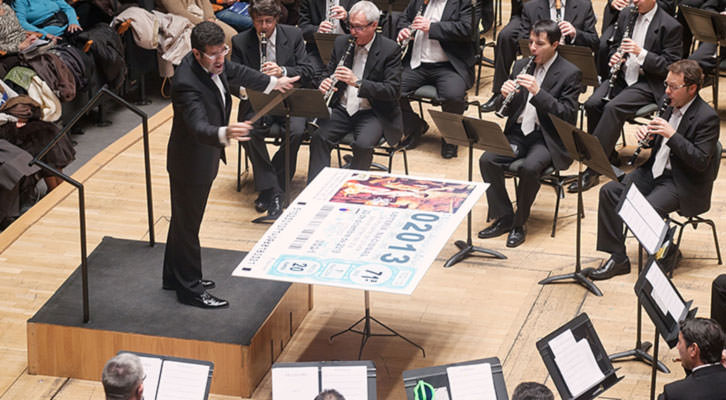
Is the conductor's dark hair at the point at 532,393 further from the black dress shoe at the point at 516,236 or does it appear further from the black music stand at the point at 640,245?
the black dress shoe at the point at 516,236

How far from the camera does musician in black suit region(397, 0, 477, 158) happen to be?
7.28 m

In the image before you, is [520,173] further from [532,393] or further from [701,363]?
[532,393]

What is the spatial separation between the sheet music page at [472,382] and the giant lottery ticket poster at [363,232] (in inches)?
19.4

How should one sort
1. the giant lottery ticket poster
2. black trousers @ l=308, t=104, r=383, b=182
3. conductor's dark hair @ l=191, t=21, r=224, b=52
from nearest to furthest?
the giant lottery ticket poster
conductor's dark hair @ l=191, t=21, r=224, b=52
black trousers @ l=308, t=104, r=383, b=182

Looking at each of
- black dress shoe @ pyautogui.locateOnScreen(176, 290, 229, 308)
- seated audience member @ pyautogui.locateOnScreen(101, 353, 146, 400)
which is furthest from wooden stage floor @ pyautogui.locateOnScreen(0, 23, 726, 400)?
seated audience member @ pyautogui.locateOnScreen(101, 353, 146, 400)

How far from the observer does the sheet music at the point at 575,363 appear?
3941mm

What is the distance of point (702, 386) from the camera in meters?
3.70

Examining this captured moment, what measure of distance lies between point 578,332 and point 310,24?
430 centimetres

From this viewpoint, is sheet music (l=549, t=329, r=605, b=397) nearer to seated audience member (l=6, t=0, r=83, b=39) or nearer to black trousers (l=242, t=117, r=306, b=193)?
black trousers (l=242, t=117, r=306, b=193)

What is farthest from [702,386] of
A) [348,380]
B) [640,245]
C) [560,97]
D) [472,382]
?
[560,97]

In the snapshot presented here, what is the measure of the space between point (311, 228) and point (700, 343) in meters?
1.89

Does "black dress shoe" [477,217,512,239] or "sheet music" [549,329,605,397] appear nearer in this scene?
"sheet music" [549,329,605,397]

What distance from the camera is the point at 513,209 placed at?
258 inches

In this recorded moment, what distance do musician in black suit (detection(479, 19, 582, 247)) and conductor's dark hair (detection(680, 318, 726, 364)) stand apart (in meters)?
2.44
